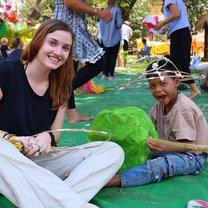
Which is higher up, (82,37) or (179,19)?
(179,19)

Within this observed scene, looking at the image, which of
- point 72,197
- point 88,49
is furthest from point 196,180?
point 88,49

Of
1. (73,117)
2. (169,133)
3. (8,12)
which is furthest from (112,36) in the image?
(169,133)

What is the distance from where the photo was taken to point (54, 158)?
66.8 inches

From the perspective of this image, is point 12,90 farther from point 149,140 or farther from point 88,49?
point 88,49

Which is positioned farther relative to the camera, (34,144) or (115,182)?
(115,182)

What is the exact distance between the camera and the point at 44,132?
1.61 metres

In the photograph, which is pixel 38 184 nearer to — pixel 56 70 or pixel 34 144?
pixel 34 144

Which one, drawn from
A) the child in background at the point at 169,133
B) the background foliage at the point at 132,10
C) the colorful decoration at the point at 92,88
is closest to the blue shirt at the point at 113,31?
the colorful decoration at the point at 92,88

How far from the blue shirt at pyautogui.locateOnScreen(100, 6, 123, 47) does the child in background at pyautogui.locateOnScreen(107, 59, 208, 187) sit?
3.84 m

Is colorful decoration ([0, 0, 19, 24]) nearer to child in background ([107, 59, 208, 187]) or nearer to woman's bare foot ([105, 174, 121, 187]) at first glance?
child in background ([107, 59, 208, 187])

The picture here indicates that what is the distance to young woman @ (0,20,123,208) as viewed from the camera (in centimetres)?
135

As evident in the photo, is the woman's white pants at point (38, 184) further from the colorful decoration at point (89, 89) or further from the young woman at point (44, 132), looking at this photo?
the colorful decoration at point (89, 89)

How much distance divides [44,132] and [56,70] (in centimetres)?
34

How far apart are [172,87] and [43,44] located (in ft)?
2.38
